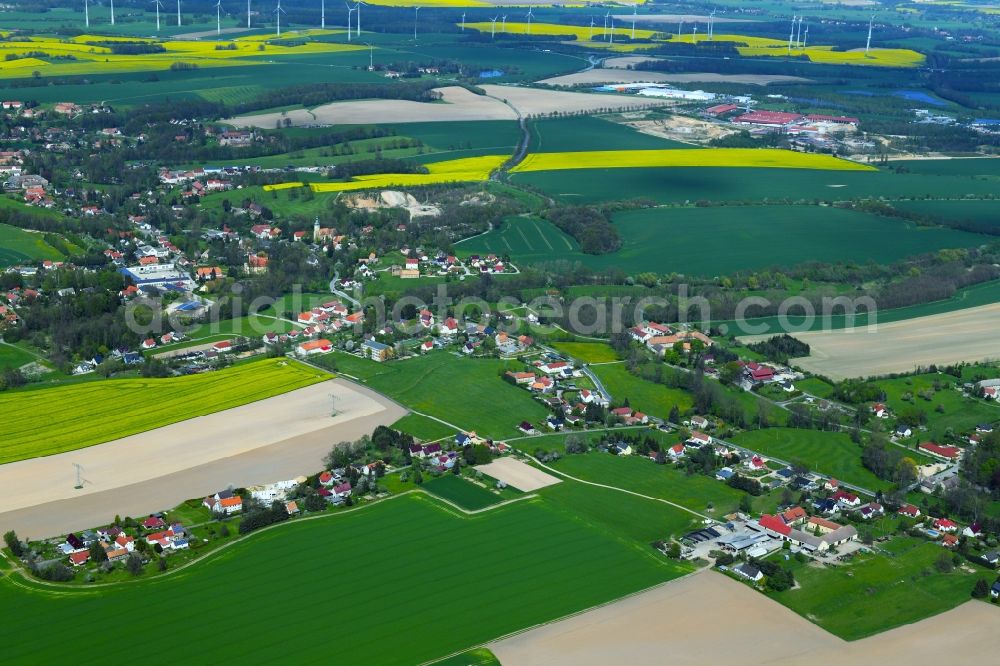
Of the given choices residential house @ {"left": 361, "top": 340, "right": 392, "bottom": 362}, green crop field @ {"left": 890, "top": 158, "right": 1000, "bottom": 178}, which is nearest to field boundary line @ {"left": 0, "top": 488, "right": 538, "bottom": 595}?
residential house @ {"left": 361, "top": 340, "right": 392, "bottom": 362}

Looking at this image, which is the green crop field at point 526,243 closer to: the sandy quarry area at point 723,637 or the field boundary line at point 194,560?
the field boundary line at point 194,560

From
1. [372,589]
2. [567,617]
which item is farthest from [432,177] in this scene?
[567,617]

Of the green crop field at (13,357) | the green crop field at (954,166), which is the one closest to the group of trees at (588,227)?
the green crop field at (954,166)

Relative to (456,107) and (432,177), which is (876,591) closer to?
(432,177)

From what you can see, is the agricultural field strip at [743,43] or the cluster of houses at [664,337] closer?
the cluster of houses at [664,337]

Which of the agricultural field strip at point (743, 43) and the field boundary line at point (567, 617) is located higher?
the agricultural field strip at point (743, 43)
